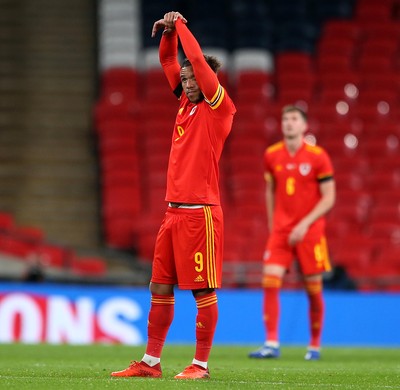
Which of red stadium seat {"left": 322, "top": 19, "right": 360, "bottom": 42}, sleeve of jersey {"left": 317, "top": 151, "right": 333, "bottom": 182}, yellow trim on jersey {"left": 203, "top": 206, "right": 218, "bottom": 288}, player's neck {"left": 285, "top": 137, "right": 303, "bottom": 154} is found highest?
red stadium seat {"left": 322, "top": 19, "right": 360, "bottom": 42}

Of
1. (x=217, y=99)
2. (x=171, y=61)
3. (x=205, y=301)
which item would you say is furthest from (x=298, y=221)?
(x=217, y=99)

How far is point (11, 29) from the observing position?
18.7m

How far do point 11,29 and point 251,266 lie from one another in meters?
7.76

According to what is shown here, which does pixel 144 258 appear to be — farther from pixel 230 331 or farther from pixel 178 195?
pixel 178 195

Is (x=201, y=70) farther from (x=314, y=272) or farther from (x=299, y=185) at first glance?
(x=314, y=272)

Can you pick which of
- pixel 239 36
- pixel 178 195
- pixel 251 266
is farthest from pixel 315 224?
pixel 239 36

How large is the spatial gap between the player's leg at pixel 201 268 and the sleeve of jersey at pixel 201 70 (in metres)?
A: 0.64

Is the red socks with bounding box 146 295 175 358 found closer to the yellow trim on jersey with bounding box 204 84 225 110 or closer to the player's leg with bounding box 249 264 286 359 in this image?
the yellow trim on jersey with bounding box 204 84 225 110

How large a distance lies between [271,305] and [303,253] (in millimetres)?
505

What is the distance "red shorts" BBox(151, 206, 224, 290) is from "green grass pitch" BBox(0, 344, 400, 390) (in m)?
0.56

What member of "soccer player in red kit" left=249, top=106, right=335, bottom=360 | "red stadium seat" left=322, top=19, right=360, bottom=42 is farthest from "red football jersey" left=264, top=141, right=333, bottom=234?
"red stadium seat" left=322, top=19, right=360, bottom=42

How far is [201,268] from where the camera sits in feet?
19.0

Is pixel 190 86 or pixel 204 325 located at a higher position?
pixel 190 86

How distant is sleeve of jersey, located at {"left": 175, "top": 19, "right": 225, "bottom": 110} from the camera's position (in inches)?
222
